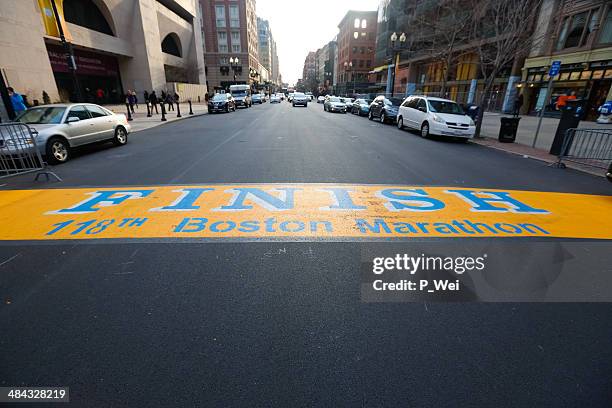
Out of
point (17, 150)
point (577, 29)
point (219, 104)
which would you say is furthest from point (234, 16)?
point (17, 150)

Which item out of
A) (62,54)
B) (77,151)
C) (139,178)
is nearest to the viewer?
(139,178)

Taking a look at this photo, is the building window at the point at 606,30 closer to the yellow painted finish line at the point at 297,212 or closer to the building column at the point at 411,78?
the yellow painted finish line at the point at 297,212

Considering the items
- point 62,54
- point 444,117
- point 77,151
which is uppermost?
point 62,54

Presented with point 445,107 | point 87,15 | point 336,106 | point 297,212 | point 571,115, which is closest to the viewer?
point 297,212

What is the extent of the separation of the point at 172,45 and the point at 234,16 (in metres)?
34.5

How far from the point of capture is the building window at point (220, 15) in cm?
7406

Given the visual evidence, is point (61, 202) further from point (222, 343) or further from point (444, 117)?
point (444, 117)

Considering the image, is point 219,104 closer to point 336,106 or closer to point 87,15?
point 336,106

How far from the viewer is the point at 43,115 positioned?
8695 millimetres

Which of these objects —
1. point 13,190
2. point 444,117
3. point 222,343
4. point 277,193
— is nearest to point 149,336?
point 222,343

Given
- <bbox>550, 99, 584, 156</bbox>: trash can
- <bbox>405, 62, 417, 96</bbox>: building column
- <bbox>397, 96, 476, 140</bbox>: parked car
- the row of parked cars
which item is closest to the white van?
<bbox>405, 62, 417, 96</bbox>: building column

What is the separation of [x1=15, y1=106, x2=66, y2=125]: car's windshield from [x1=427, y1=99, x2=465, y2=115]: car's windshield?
46.9 feet

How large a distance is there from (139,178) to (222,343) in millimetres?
5831

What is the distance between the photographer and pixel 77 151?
409 inches
